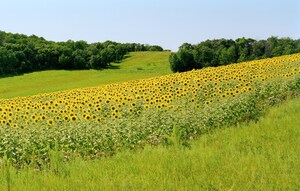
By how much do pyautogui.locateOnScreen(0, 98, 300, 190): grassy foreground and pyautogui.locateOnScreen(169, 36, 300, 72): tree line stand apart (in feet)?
154

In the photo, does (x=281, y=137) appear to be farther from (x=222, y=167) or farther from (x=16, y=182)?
(x=16, y=182)

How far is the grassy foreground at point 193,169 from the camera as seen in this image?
4.97m

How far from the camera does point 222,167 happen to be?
17.9 ft

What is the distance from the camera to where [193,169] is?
18.2ft

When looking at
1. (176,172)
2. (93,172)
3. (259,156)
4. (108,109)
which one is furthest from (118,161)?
(108,109)

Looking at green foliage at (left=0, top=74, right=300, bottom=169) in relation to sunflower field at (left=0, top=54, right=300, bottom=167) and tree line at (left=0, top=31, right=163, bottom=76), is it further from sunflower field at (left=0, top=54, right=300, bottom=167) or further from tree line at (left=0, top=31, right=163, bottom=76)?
tree line at (left=0, top=31, right=163, bottom=76)

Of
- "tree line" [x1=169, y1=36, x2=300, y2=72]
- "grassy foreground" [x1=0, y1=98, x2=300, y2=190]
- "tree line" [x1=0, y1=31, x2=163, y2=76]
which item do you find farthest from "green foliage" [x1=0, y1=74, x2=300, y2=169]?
"tree line" [x1=0, y1=31, x2=163, y2=76]

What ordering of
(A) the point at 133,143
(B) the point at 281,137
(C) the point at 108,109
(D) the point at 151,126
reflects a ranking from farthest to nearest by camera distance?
1. (C) the point at 108,109
2. (D) the point at 151,126
3. (A) the point at 133,143
4. (B) the point at 281,137

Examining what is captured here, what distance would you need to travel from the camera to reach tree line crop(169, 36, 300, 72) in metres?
52.9

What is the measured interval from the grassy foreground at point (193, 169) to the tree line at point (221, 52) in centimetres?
4690

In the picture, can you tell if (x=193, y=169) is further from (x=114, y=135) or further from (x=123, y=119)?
(x=123, y=119)

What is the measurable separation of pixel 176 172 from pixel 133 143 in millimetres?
2181

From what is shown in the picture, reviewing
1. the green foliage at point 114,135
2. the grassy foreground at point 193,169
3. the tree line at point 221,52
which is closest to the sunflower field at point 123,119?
the green foliage at point 114,135

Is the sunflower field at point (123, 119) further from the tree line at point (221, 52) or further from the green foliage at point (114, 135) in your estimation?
the tree line at point (221, 52)
